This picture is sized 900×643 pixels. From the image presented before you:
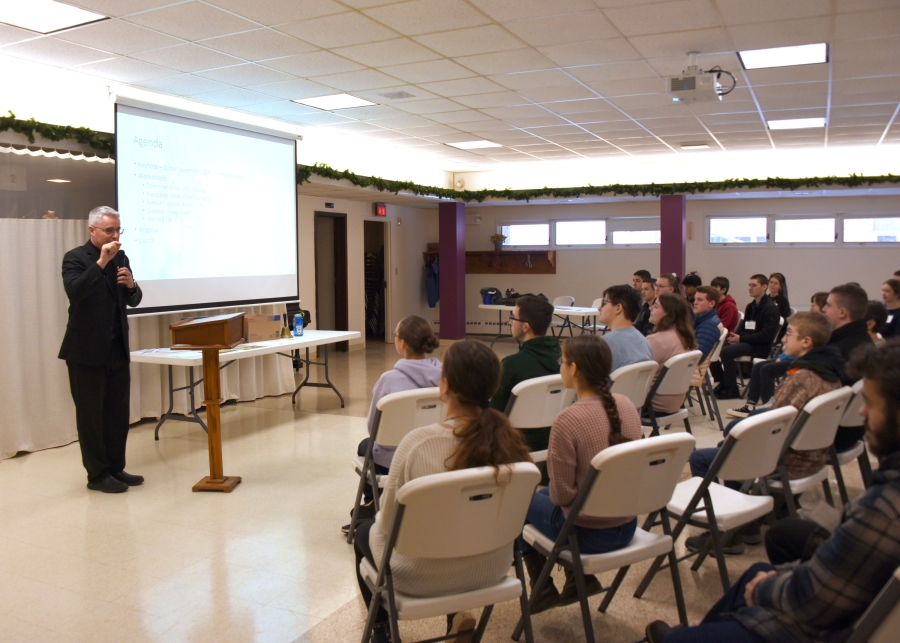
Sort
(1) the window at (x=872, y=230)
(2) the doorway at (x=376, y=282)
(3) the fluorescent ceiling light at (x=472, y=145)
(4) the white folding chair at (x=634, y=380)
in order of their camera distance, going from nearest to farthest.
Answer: (4) the white folding chair at (x=634, y=380) → (3) the fluorescent ceiling light at (x=472, y=145) → (1) the window at (x=872, y=230) → (2) the doorway at (x=376, y=282)

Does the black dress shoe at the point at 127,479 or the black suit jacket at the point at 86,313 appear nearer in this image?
the black suit jacket at the point at 86,313

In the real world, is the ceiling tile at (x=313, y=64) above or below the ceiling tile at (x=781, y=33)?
above

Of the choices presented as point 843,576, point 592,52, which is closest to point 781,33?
point 592,52

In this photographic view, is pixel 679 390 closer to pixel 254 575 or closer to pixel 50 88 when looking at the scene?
pixel 254 575

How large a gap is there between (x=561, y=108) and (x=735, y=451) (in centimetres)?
511

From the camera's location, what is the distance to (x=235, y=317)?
4.39 m

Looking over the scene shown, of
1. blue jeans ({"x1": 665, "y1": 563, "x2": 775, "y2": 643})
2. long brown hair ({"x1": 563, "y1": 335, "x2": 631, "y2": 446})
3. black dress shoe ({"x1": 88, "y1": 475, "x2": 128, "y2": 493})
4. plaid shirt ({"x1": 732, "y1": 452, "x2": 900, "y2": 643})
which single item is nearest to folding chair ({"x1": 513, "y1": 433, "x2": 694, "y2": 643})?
long brown hair ({"x1": 563, "y1": 335, "x2": 631, "y2": 446})

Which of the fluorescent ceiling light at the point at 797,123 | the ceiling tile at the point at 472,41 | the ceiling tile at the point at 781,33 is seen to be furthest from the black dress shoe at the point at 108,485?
the fluorescent ceiling light at the point at 797,123

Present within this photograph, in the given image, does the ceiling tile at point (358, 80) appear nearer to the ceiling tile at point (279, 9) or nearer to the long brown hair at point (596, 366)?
the ceiling tile at point (279, 9)

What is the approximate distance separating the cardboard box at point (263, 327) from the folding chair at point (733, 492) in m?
3.78

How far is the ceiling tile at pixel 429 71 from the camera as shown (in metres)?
5.35

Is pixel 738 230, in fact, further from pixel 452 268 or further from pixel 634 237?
pixel 452 268

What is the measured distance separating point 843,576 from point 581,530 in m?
0.91

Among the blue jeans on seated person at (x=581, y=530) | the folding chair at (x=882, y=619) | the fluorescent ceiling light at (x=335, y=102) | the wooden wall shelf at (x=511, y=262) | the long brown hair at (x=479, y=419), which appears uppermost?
the fluorescent ceiling light at (x=335, y=102)
